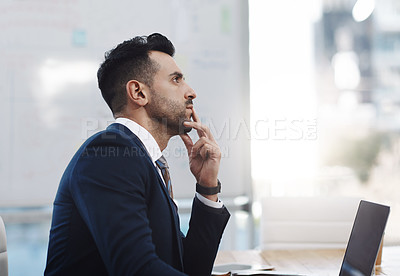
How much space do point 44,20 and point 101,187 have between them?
187 cm

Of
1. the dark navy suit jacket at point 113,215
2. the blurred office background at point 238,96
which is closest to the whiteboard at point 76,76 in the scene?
the blurred office background at point 238,96

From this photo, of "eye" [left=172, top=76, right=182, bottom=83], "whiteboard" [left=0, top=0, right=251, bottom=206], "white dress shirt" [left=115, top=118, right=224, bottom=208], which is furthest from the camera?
"whiteboard" [left=0, top=0, right=251, bottom=206]

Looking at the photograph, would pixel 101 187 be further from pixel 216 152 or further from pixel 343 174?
pixel 343 174

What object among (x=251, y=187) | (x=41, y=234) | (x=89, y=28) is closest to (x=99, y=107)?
(x=89, y=28)

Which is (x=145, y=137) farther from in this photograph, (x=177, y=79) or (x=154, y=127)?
(x=177, y=79)

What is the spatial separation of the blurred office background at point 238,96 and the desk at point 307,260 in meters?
0.38

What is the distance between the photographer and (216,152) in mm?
1488

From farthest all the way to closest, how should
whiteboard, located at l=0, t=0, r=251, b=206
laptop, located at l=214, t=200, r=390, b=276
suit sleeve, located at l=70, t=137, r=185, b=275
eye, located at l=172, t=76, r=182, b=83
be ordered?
whiteboard, located at l=0, t=0, r=251, b=206
eye, located at l=172, t=76, r=182, b=83
laptop, located at l=214, t=200, r=390, b=276
suit sleeve, located at l=70, t=137, r=185, b=275

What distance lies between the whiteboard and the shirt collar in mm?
1287

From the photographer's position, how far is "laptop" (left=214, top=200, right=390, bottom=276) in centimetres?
110

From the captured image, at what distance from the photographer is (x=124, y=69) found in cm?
139

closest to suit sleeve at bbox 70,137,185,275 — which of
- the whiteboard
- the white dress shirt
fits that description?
the white dress shirt

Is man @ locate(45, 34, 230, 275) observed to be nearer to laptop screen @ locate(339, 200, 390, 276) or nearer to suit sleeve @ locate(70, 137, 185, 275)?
suit sleeve @ locate(70, 137, 185, 275)

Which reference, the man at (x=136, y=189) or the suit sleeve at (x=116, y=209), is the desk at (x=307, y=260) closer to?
the man at (x=136, y=189)
